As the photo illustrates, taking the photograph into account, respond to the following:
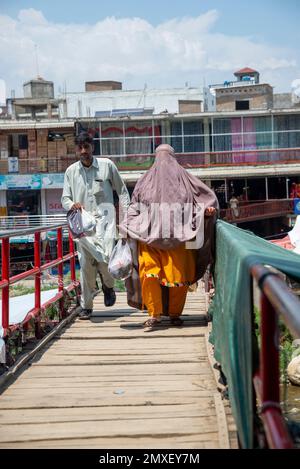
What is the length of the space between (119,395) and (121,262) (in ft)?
6.86

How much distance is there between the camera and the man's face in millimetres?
6281

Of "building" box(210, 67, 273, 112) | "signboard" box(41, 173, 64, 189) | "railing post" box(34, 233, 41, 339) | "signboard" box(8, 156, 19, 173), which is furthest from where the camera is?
"building" box(210, 67, 273, 112)

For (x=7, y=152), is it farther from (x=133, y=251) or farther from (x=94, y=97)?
(x=133, y=251)

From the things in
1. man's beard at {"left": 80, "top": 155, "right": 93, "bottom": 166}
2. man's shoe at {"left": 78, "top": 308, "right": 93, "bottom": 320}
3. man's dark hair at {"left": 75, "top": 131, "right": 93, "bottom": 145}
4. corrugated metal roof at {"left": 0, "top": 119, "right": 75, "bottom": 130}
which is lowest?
man's shoe at {"left": 78, "top": 308, "right": 93, "bottom": 320}

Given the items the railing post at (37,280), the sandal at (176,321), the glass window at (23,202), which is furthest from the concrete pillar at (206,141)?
the railing post at (37,280)

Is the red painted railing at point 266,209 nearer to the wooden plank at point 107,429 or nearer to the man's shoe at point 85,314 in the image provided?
the man's shoe at point 85,314

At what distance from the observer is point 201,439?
3.18 m

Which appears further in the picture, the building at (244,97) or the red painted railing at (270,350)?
the building at (244,97)

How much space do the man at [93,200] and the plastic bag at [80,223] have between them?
0.08 metres

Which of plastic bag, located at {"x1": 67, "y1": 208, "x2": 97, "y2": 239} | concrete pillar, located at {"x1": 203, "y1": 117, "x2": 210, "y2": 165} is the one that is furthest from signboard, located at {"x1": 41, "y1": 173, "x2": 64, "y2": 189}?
plastic bag, located at {"x1": 67, "y1": 208, "x2": 97, "y2": 239}

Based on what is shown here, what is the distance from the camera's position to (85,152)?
6285 millimetres

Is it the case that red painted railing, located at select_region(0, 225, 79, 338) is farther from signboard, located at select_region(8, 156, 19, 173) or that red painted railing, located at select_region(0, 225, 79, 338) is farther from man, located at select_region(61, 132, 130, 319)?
signboard, located at select_region(8, 156, 19, 173)

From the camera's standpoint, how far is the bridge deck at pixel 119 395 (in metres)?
3.22

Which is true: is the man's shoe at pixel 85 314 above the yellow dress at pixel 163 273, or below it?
below
